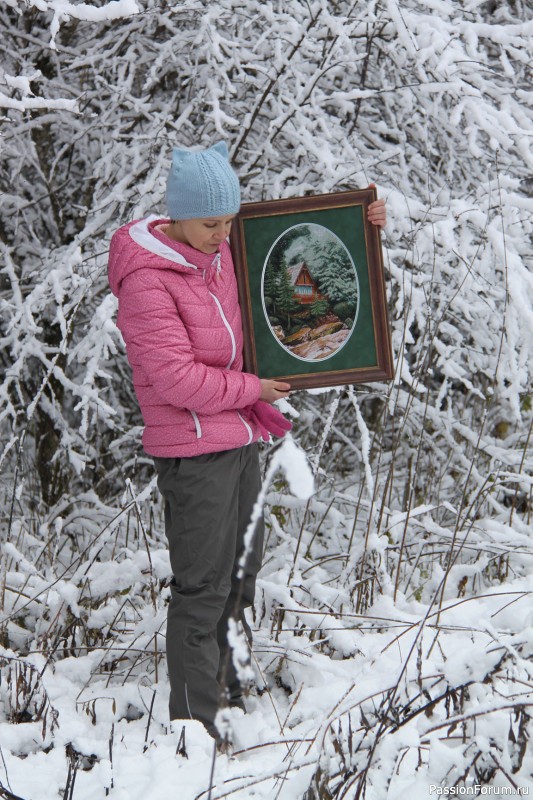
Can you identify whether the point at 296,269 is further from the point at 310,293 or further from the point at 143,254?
the point at 143,254

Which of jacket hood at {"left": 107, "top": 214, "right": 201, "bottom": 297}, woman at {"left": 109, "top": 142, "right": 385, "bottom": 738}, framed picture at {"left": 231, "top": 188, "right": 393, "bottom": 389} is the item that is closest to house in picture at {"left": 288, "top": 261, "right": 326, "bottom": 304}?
framed picture at {"left": 231, "top": 188, "right": 393, "bottom": 389}

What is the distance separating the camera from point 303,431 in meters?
4.74

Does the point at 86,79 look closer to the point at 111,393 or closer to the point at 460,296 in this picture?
the point at 111,393

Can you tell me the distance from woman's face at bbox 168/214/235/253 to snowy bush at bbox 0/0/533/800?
23.8 inches

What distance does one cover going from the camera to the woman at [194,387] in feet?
7.49

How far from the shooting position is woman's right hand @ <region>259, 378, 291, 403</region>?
2459 mm

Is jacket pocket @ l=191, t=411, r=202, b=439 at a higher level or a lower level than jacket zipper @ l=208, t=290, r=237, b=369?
lower

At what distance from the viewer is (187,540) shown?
2406 millimetres

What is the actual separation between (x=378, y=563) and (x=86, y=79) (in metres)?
2.80

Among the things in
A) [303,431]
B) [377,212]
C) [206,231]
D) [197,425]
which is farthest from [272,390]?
[303,431]

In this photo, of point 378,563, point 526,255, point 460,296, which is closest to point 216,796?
point 378,563

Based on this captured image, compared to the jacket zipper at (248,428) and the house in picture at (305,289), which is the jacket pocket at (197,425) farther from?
the house in picture at (305,289)

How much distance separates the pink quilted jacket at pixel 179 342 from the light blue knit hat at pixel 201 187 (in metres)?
0.11

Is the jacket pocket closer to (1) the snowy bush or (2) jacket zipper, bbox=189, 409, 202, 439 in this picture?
(2) jacket zipper, bbox=189, 409, 202, 439
